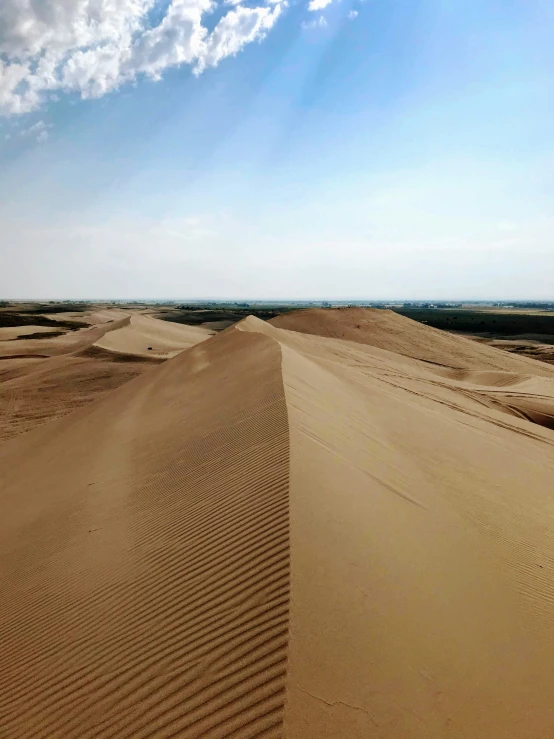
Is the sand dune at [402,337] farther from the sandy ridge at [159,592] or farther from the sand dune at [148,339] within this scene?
the sandy ridge at [159,592]

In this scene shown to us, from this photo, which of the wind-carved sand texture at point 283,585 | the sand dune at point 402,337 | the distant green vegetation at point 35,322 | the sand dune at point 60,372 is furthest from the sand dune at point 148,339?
the wind-carved sand texture at point 283,585

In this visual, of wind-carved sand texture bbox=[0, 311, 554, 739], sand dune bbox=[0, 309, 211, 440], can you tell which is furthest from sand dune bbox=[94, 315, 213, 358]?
wind-carved sand texture bbox=[0, 311, 554, 739]

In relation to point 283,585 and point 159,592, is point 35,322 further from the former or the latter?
point 283,585

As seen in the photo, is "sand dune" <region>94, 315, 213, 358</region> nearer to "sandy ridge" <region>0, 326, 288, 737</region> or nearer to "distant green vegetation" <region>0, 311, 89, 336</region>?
"distant green vegetation" <region>0, 311, 89, 336</region>

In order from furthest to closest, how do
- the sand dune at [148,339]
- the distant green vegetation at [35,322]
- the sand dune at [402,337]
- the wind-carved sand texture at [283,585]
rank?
the distant green vegetation at [35,322]
the sand dune at [402,337]
the sand dune at [148,339]
the wind-carved sand texture at [283,585]

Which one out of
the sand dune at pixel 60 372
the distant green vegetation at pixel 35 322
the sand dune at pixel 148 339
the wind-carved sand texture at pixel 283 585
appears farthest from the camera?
the distant green vegetation at pixel 35 322

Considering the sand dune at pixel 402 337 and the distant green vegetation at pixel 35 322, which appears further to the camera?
the distant green vegetation at pixel 35 322

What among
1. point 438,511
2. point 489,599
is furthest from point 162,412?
point 489,599

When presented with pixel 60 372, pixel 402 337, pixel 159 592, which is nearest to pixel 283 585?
pixel 159 592
